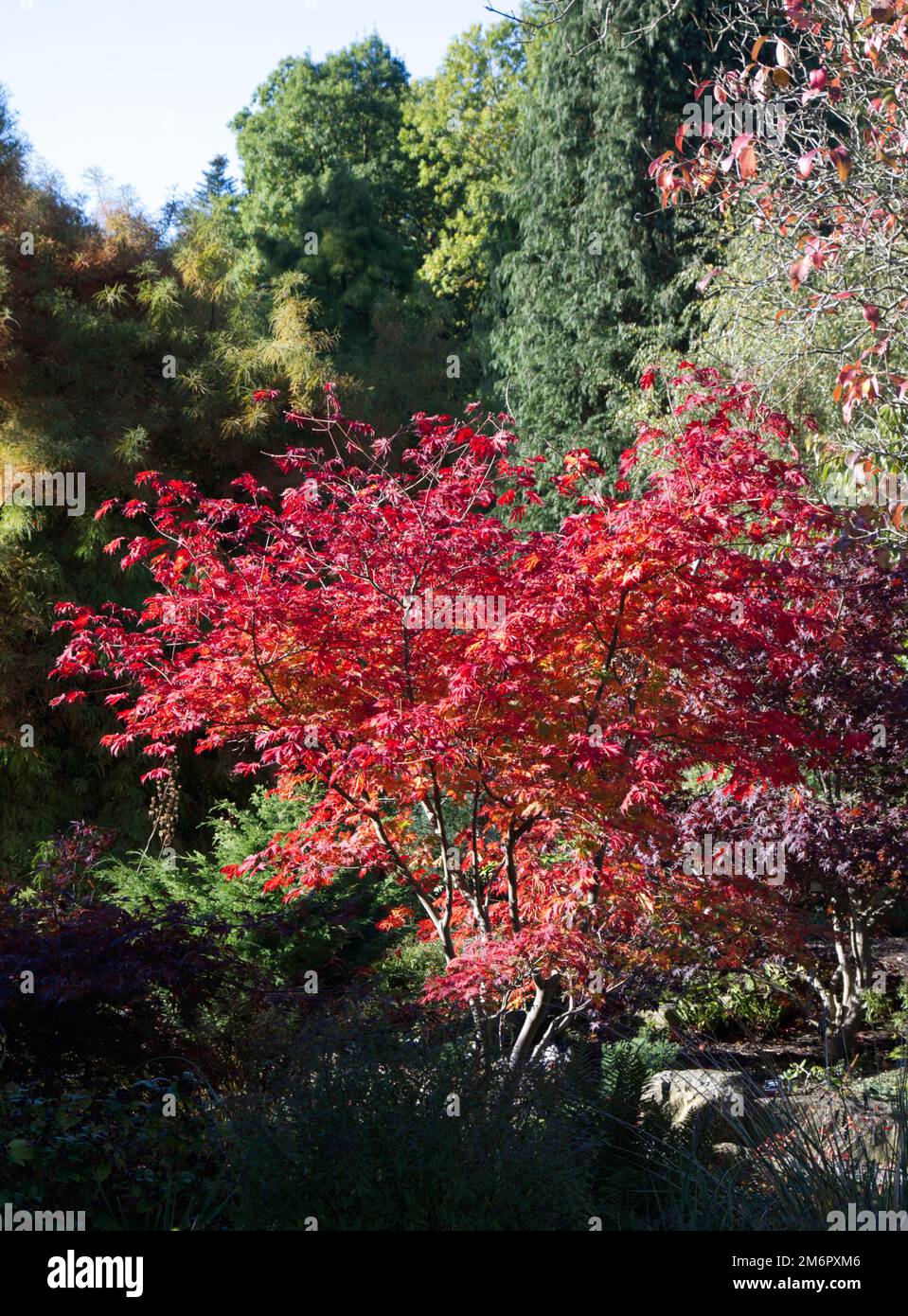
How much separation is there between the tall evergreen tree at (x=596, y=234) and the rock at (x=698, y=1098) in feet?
32.8

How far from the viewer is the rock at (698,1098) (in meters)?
4.78

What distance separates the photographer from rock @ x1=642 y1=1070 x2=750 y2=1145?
4.78 m

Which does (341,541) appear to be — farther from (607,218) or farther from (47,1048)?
(607,218)

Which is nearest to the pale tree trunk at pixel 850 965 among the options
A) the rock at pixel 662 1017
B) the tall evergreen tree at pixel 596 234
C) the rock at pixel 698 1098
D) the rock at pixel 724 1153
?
the rock at pixel 662 1017

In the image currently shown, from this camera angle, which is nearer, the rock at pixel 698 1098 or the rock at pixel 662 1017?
the rock at pixel 698 1098

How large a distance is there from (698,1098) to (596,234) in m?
11.7

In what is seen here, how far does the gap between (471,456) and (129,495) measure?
6.62 metres

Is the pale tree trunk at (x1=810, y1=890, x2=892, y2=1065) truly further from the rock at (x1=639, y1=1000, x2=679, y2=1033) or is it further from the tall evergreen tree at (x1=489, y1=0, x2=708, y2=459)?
the tall evergreen tree at (x1=489, y1=0, x2=708, y2=459)

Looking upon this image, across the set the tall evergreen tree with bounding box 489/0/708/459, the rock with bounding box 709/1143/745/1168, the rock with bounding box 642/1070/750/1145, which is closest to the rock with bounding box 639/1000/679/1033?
the rock with bounding box 642/1070/750/1145

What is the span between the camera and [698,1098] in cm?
529

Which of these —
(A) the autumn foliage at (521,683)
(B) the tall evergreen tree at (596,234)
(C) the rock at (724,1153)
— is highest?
(B) the tall evergreen tree at (596,234)

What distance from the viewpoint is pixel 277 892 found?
24.1 ft

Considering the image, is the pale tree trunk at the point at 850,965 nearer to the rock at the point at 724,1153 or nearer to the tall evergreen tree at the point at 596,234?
the rock at the point at 724,1153
